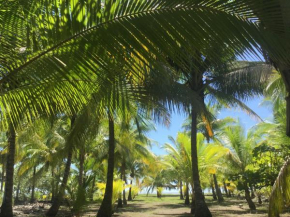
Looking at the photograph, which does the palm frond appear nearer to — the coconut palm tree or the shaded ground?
the coconut palm tree

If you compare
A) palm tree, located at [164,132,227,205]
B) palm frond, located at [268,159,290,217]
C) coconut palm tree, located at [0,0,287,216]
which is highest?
palm tree, located at [164,132,227,205]

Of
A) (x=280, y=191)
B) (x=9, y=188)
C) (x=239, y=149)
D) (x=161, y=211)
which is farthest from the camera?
(x=161, y=211)

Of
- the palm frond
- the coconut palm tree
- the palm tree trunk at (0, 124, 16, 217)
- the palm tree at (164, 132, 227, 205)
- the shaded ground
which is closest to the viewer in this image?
the coconut palm tree

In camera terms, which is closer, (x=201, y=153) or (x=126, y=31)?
(x=126, y=31)

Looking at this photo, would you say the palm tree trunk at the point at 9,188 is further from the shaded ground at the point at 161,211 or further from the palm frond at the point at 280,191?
the palm frond at the point at 280,191

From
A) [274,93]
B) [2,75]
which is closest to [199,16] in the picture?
[2,75]

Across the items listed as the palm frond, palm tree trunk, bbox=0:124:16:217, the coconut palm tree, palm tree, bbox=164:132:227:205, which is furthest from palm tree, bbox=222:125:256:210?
the coconut palm tree

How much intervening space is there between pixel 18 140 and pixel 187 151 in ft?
32.8

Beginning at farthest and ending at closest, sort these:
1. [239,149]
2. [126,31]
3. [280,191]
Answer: [239,149] → [280,191] → [126,31]

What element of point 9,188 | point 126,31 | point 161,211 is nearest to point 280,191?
point 126,31

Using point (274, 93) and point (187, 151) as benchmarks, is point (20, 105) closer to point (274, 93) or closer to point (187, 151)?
point (274, 93)

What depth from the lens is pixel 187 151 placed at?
18.5 m

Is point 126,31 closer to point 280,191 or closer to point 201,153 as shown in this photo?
point 280,191

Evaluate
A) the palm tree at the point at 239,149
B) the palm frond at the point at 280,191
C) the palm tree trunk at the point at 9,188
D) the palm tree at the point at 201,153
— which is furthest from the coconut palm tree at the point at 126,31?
the palm tree at the point at 239,149
